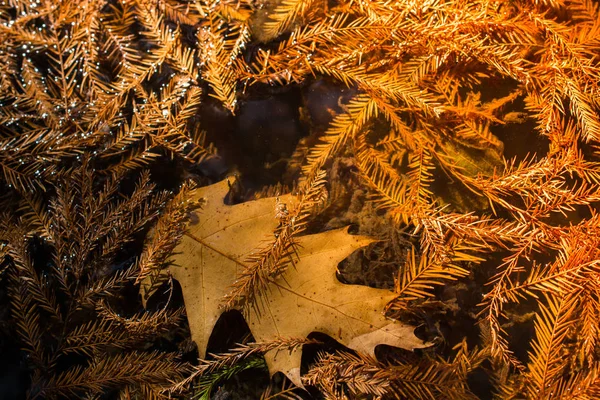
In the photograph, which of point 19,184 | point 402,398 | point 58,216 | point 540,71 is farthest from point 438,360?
point 19,184

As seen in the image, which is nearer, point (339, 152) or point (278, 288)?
point (278, 288)

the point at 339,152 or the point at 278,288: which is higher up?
the point at 339,152

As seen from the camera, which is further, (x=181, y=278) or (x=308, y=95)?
(x=308, y=95)

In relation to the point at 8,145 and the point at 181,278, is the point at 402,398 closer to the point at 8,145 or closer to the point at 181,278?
the point at 181,278
